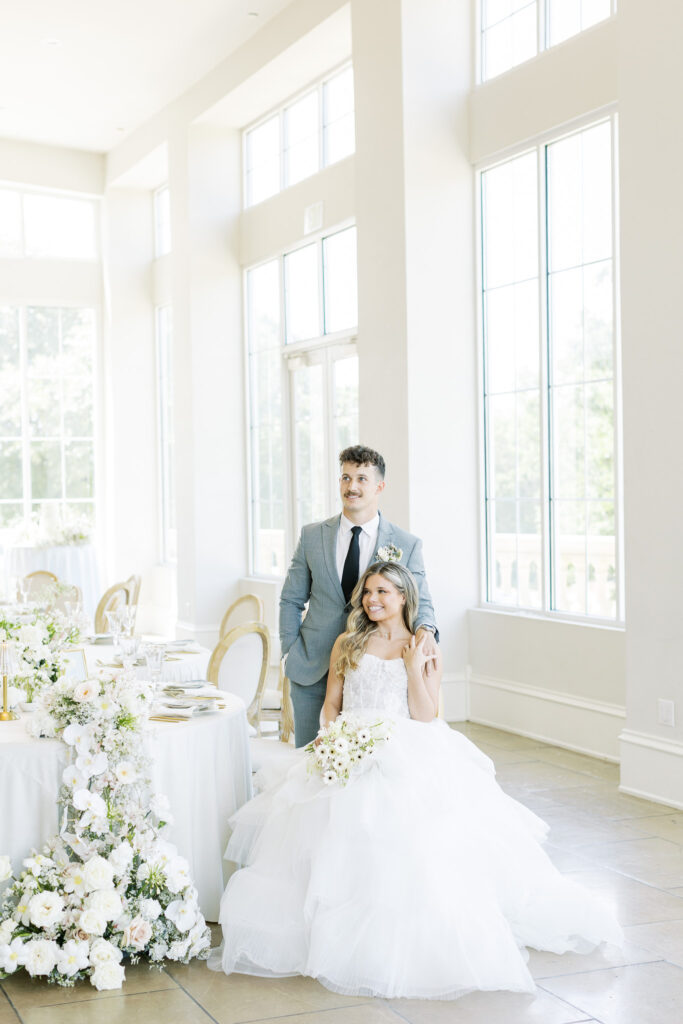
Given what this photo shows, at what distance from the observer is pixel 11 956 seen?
3549 millimetres

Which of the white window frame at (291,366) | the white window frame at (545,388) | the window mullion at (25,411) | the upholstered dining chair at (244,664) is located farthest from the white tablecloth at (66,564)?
the upholstered dining chair at (244,664)

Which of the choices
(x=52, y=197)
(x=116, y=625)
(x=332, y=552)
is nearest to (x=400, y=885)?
(x=332, y=552)

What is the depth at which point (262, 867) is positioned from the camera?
3734 mm

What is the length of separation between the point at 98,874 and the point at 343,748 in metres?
0.84

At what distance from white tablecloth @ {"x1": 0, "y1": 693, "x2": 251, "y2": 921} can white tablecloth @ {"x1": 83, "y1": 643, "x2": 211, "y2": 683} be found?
1424mm

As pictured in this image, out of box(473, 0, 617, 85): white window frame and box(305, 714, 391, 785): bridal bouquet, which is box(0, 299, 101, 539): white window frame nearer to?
box(473, 0, 617, 85): white window frame

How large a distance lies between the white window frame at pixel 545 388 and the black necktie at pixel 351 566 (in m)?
2.48

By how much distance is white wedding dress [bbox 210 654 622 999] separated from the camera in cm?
342

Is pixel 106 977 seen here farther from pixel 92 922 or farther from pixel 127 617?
pixel 127 617

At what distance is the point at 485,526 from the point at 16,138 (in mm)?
7995

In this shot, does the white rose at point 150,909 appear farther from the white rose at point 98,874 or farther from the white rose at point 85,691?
the white rose at point 85,691

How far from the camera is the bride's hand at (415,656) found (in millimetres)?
4172

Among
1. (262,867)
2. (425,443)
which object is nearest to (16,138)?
(425,443)


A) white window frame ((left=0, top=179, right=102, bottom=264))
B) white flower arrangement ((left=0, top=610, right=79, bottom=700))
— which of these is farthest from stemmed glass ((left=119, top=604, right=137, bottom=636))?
white window frame ((left=0, top=179, right=102, bottom=264))
